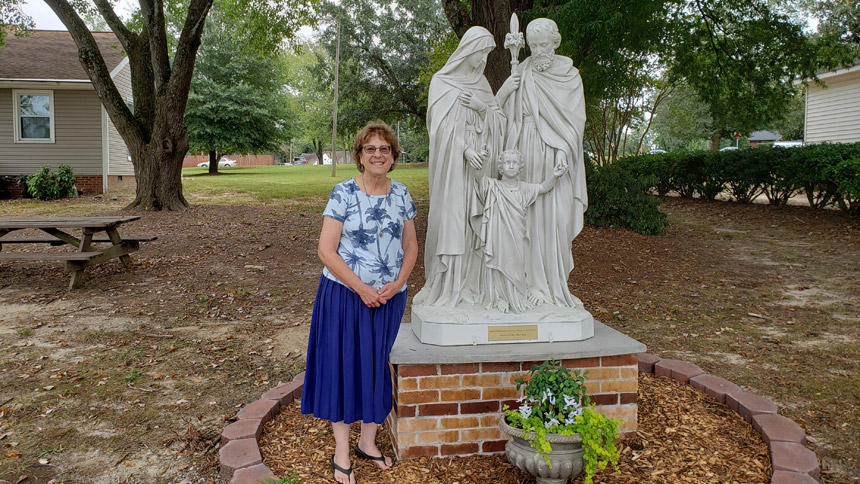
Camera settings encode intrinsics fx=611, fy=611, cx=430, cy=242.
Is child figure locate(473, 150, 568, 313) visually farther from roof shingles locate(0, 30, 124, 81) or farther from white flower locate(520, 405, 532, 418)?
roof shingles locate(0, 30, 124, 81)

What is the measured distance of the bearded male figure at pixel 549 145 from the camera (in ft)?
11.9

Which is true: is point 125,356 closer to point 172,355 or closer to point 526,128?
point 172,355

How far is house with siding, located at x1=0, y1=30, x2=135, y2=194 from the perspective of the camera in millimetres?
17688

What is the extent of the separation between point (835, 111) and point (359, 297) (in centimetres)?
2022

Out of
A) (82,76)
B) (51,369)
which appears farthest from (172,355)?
(82,76)

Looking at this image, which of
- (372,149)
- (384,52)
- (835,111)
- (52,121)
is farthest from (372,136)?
(384,52)

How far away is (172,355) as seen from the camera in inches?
200

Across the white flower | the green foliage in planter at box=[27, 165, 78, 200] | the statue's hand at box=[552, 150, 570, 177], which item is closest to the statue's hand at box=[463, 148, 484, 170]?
the statue's hand at box=[552, 150, 570, 177]

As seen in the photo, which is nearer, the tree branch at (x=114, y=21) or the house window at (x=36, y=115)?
the tree branch at (x=114, y=21)

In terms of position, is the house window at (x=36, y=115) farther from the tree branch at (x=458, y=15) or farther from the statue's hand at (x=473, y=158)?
the statue's hand at (x=473, y=158)

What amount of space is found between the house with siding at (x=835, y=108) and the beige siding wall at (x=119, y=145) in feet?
69.8

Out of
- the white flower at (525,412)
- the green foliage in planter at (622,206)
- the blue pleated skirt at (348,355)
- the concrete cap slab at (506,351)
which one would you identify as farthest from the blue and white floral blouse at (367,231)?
the green foliage in planter at (622,206)

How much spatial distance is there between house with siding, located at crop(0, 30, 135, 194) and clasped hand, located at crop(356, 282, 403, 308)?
707 inches

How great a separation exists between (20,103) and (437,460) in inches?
781
